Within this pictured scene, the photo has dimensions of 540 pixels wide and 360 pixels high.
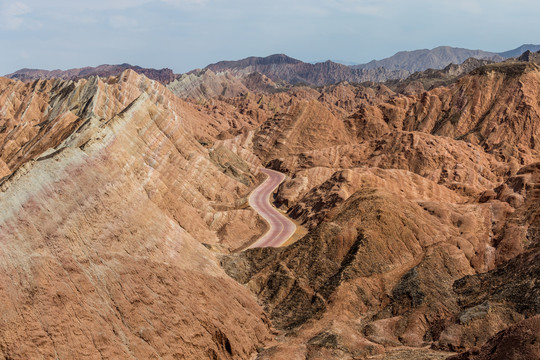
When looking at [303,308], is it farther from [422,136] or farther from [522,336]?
[422,136]

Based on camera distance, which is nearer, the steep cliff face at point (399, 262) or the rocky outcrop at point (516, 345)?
the rocky outcrop at point (516, 345)

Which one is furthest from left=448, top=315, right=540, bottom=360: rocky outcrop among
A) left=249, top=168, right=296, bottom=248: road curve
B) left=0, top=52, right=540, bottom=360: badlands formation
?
left=249, top=168, right=296, bottom=248: road curve

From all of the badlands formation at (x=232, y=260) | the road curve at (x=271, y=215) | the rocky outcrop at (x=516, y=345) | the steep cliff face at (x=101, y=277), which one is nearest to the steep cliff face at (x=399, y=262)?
the badlands formation at (x=232, y=260)

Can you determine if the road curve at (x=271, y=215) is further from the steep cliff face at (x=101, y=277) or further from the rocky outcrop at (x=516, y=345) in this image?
the rocky outcrop at (x=516, y=345)

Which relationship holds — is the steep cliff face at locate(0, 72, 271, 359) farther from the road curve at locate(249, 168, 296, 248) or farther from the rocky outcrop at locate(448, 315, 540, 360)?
the rocky outcrop at locate(448, 315, 540, 360)

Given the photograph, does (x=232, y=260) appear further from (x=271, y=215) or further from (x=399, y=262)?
(x=271, y=215)

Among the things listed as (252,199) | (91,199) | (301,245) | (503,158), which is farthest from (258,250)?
(503,158)
